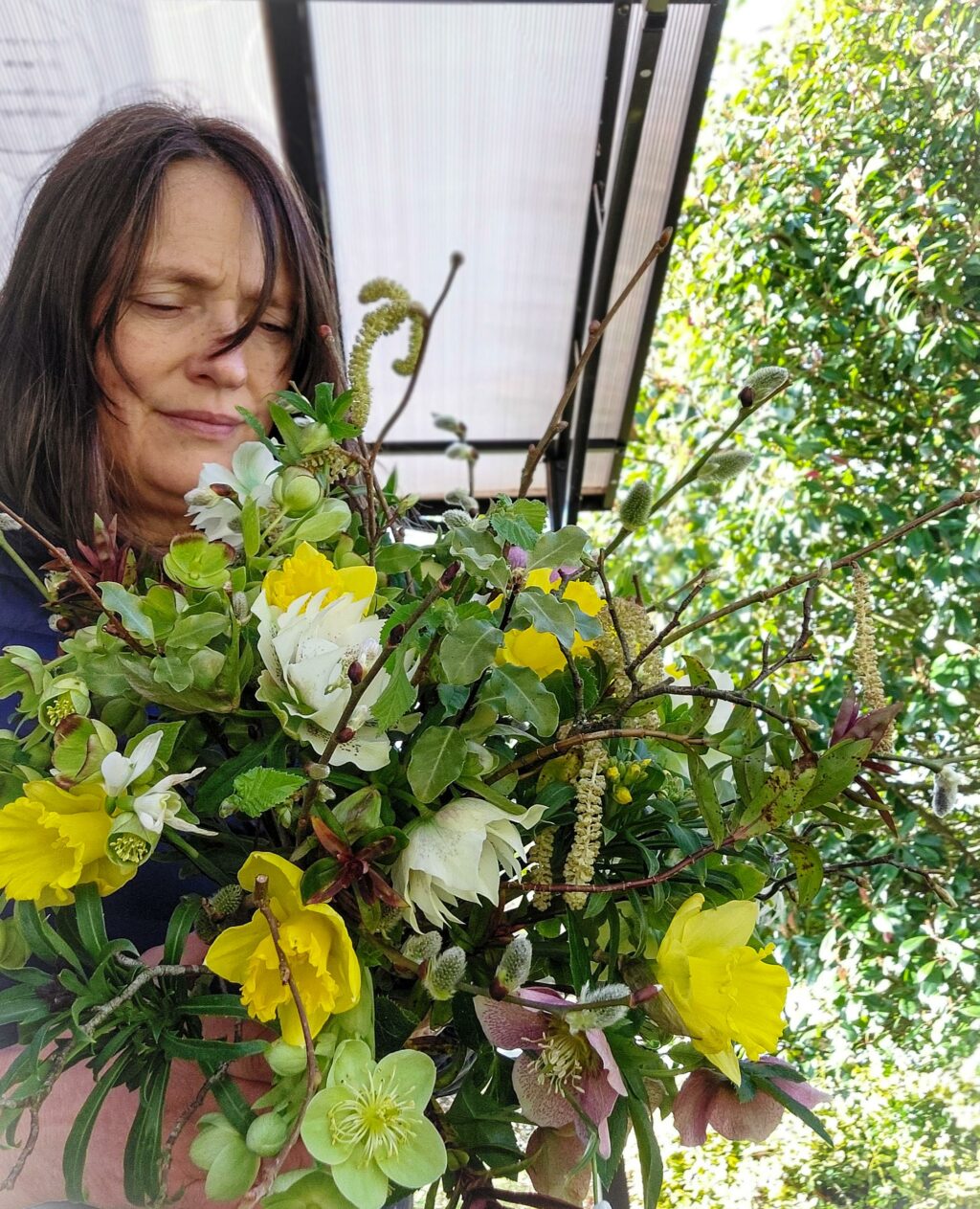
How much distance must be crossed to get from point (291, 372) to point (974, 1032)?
3.59ft

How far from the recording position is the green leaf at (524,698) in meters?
0.41

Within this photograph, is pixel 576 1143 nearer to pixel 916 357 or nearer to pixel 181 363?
pixel 181 363

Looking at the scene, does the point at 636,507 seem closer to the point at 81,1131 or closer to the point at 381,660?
the point at 381,660

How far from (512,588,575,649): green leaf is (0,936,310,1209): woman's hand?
238 millimetres

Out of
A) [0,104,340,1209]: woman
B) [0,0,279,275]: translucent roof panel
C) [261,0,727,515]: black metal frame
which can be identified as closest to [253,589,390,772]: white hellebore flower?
[0,104,340,1209]: woman

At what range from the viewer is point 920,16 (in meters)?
1.31

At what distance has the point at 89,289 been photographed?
845 mm

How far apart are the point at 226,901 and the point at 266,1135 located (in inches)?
3.8

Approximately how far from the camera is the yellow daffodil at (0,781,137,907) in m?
0.41

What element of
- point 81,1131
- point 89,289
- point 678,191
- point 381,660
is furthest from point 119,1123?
point 678,191

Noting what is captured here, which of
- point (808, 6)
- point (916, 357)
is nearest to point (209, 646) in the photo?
point (916, 357)

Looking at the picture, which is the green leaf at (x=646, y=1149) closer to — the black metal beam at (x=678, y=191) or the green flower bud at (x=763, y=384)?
the green flower bud at (x=763, y=384)

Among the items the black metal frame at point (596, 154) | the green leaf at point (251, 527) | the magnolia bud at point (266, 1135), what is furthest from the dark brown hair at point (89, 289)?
the magnolia bud at point (266, 1135)

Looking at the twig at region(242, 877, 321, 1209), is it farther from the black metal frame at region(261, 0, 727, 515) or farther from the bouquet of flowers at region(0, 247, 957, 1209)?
the black metal frame at region(261, 0, 727, 515)
